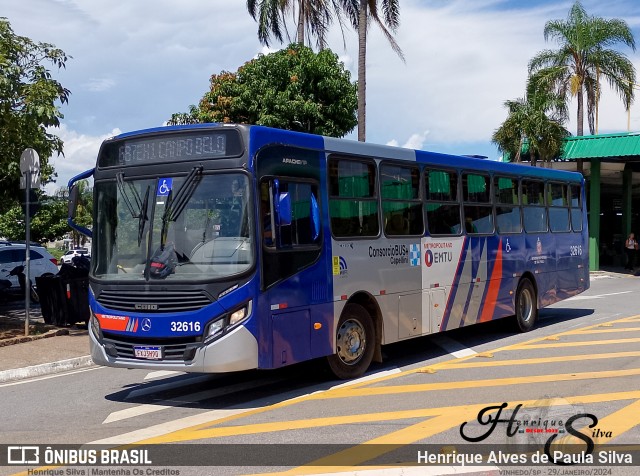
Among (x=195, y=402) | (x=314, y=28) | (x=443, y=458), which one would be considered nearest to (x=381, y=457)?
(x=443, y=458)

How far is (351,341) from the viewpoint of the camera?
10.0m

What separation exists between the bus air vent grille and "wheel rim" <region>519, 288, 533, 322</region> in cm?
791

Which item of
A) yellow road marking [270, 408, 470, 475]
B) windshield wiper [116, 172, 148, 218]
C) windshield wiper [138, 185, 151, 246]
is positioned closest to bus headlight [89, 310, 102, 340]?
windshield wiper [138, 185, 151, 246]

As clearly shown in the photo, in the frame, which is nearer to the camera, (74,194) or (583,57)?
(74,194)

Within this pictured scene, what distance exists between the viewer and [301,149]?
923cm

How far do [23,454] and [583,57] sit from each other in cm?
3538

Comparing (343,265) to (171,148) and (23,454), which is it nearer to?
(171,148)

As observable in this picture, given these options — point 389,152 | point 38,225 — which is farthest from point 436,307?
point 38,225

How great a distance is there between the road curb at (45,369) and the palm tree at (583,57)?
29.5 meters

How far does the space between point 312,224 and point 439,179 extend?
11.1ft

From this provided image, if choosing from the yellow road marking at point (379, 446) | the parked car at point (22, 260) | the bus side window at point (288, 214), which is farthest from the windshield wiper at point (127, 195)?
the parked car at point (22, 260)

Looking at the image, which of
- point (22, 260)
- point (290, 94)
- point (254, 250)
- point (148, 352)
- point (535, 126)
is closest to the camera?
point (254, 250)

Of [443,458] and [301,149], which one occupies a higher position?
[301,149]

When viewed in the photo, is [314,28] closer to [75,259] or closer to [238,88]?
[238,88]
